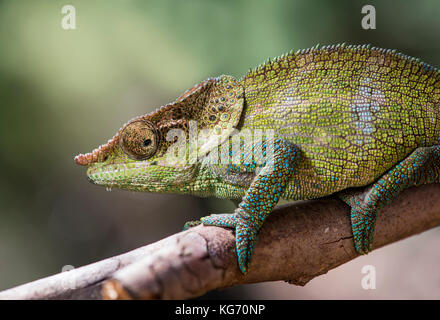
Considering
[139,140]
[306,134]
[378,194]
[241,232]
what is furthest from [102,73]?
[378,194]

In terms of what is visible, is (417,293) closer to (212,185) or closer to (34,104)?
(212,185)

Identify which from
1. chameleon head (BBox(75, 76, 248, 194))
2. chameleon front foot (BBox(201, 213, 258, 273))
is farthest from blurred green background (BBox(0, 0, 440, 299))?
chameleon front foot (BBox(201, 213, 258, 273))

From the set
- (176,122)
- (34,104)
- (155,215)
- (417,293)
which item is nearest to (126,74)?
(34,104)

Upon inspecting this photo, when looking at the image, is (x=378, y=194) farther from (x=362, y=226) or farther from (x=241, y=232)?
(x=241, y=232)

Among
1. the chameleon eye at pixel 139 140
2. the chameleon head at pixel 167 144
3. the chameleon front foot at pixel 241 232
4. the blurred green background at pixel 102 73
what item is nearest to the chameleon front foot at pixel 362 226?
the chameleon front foot at pixel 241 232

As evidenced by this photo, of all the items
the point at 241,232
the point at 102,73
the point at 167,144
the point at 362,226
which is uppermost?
the point at 102,73

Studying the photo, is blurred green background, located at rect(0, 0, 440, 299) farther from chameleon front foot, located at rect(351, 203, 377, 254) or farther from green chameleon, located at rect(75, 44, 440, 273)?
chameleon front foot, located at rect(351, 203, 377, 254)

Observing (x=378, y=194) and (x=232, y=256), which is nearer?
(x=232, y=256)
